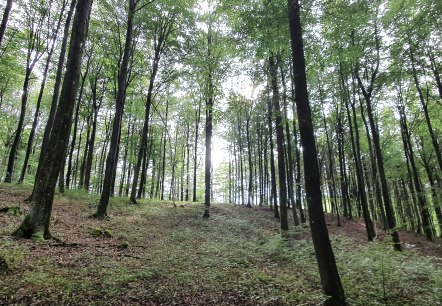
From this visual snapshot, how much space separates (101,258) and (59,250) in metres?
1.13

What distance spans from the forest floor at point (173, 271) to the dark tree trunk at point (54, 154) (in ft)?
1.73

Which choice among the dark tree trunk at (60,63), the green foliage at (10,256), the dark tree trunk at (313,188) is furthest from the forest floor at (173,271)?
the dark tree trunk at (60,63)

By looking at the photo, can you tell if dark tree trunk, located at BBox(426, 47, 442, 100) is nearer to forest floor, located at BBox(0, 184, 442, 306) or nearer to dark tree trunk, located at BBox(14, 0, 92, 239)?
forest floor, located at BBox(0, 184, 442, 306)

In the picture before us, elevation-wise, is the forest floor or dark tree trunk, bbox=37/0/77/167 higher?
dark tree trunk, bbox=37/0/77/167

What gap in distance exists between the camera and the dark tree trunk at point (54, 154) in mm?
7070

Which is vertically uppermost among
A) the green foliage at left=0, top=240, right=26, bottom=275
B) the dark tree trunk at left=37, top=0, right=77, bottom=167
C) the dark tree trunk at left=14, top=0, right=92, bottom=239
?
the dark tree trunk at left=37, top=0, right=77, bottom=167

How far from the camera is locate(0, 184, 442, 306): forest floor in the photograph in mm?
4914

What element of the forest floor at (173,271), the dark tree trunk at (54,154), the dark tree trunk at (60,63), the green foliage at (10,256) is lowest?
the forest floor at (173,271)

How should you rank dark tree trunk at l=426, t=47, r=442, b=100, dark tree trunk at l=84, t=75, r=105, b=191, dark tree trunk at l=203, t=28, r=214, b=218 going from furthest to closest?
dark tree trunk at l=84, t=75, r=105, b=191 < dark tree trunk at l=203, t=28, r=214, b=218 < dark tree trunk at l=426, t=47, r=442, b=100

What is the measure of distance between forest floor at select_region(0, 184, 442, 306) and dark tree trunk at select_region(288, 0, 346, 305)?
51 centimetres

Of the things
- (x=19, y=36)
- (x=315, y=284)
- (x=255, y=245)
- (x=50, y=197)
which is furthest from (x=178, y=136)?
(x=315, y=284)

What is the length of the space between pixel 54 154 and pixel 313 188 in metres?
7.19

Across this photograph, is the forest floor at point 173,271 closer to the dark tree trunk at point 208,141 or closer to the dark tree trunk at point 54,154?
the dark tree trunk at point 54,154

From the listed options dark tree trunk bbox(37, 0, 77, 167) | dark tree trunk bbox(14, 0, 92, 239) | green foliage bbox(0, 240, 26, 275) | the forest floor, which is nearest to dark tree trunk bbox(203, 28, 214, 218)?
the forest floor
